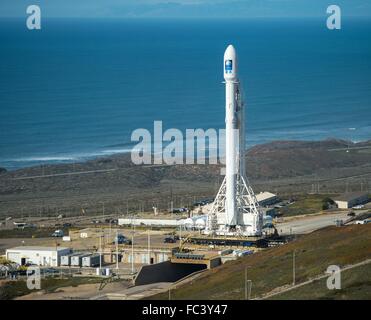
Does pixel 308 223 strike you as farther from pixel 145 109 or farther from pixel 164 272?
pixel 145 109

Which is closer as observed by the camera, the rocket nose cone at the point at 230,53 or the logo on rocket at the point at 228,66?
the rocket nose cone at the point at 230,53

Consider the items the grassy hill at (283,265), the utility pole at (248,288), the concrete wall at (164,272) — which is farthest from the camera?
the concrete wall at (164,272)

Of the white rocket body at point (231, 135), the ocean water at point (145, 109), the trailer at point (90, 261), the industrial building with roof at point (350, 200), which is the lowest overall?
the trailer at point (90, 261)

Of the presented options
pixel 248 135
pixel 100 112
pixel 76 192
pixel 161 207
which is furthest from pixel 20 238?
pixel 100 112

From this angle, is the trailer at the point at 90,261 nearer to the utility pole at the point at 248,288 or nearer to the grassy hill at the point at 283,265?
the grassy hill at the point at 283,265

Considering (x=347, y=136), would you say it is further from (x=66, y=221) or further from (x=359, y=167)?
(x=66, y=221)

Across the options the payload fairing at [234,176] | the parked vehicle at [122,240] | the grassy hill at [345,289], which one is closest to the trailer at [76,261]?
the parked vehicle at [122,240]

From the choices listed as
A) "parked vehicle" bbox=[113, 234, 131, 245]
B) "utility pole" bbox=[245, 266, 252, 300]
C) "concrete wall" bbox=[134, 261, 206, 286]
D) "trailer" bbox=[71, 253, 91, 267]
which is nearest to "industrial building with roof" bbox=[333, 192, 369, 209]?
"parked vehicle" bbox=[113, 234, 131, 245]
